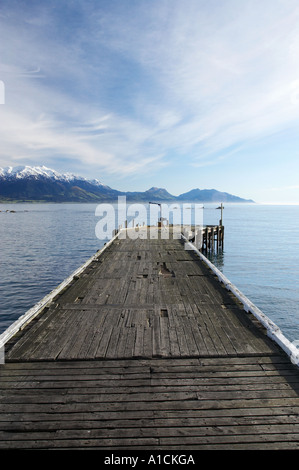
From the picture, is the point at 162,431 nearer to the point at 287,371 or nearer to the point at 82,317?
the point at 287,371

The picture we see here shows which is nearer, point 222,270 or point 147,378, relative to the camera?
point 147,378

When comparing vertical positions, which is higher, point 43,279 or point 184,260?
point 184,260

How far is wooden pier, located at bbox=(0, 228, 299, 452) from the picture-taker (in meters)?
3.80

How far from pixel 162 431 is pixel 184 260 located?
1224 cm

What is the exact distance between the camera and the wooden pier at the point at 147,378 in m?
3.80

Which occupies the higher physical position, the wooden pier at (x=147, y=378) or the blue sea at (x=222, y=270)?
the wooden pier at (x=147, y=378)

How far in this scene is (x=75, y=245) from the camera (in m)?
36.9

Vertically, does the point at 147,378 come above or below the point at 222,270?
above

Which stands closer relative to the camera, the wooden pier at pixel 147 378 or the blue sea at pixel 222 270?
the wooden pier at pixel 147 378

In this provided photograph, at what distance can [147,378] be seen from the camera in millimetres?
4973

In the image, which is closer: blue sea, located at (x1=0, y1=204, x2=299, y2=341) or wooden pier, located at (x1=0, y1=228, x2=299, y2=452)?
wooden pier, located at (x1=0, y1=228, x2=299, y2=452)

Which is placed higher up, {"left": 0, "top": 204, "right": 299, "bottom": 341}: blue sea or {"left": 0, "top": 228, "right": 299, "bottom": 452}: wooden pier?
{"left": 0, "top": 228, "right": 299, "bottom": 452}: wooden pier

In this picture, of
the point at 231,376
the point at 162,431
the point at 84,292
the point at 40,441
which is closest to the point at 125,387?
the point at 162,431
